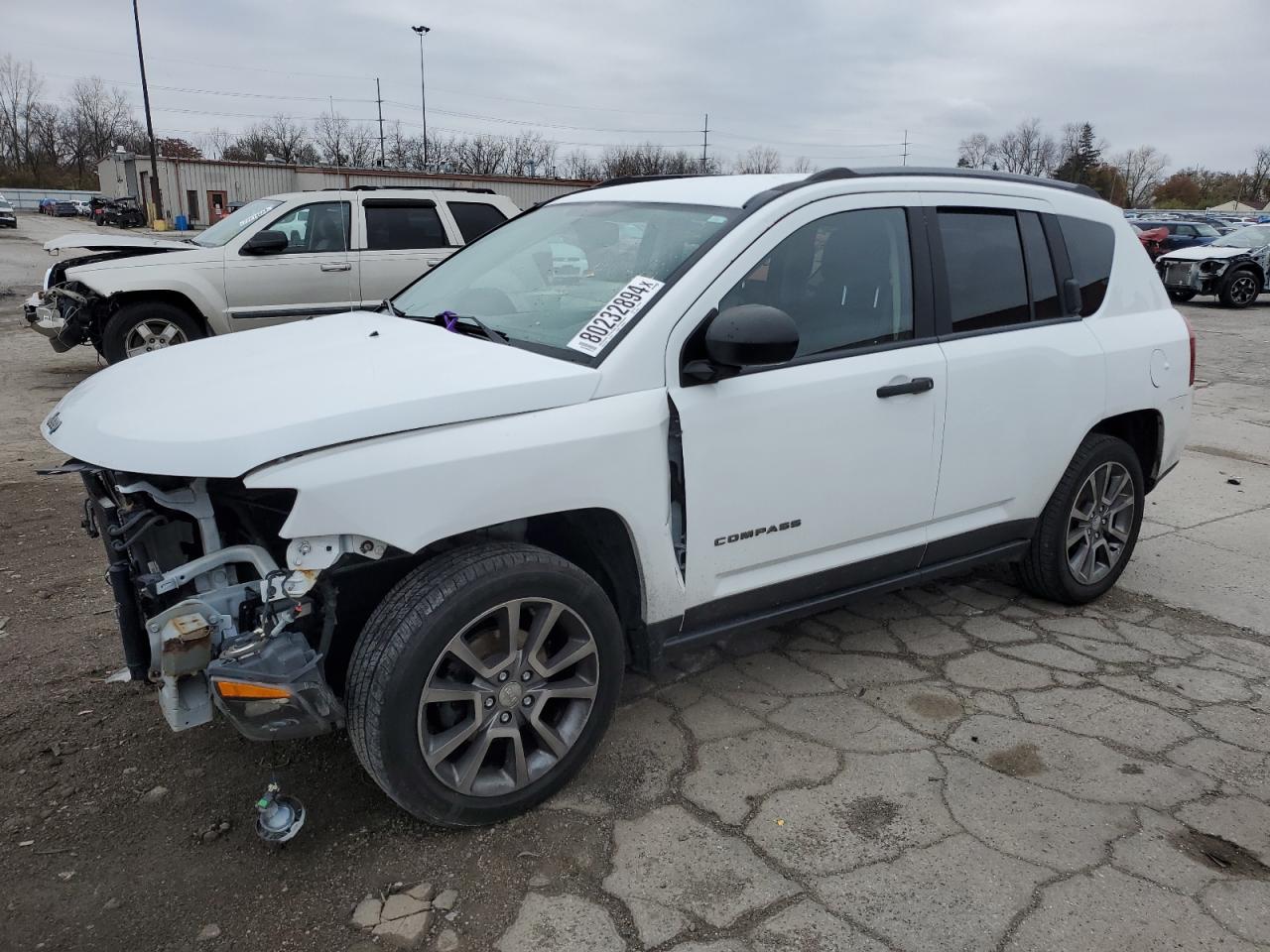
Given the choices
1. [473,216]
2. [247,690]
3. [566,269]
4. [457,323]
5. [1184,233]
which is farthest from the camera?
[1184,233]

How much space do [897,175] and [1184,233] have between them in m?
25.5

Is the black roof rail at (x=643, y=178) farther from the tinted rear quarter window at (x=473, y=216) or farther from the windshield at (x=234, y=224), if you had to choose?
the windshield at (x=234, y=224)

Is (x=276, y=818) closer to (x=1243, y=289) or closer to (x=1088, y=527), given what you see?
(x=1088, y=527)

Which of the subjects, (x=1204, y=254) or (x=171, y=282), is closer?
(x=171, y=282)

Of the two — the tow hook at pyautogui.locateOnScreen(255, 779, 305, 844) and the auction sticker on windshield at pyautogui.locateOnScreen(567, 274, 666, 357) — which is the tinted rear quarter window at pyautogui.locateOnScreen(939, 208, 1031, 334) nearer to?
the auction sticker on windshield at pyautogui.locateOnScreen(567, 274, 666, 357)

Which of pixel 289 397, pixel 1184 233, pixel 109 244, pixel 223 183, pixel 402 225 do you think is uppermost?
pixel 223 183

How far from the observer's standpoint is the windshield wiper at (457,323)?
9.77 feet

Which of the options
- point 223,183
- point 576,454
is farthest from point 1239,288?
point 223,183

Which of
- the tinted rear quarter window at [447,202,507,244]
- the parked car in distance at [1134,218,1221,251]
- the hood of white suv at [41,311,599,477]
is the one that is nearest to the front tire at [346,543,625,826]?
the hood of white suv at [41,311,599,477]

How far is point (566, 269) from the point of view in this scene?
3.32m

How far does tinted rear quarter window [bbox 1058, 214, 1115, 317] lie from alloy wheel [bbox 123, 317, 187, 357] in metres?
7.64

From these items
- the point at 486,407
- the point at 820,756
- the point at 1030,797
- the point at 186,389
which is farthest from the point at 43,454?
the point at 1030,797

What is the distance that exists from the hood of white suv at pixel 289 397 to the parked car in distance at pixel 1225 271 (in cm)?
1996

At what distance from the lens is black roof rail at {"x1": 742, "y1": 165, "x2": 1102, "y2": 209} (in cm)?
310
